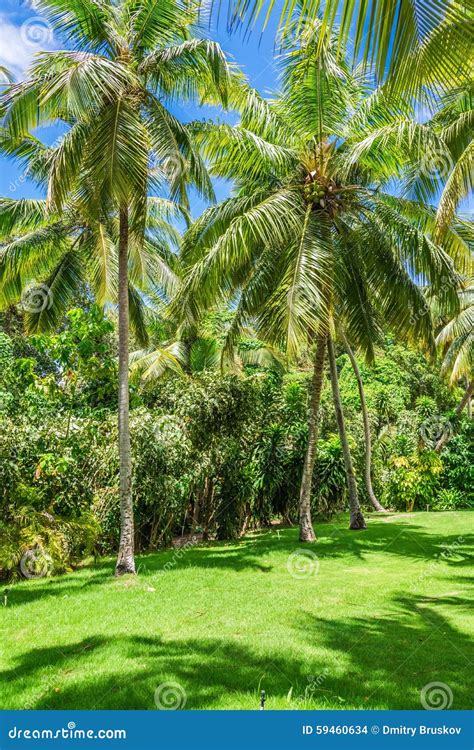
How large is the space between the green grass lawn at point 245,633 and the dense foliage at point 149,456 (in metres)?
1.26

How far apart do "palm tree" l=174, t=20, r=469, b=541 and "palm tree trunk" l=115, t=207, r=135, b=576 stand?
4.81 feet

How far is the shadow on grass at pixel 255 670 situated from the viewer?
154 inches

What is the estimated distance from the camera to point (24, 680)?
4.43 meters

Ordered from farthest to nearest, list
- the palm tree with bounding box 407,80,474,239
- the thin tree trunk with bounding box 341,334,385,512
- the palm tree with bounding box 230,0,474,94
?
the thin tree trunk with bounding box 341,334,385,512, the palm tree with bounding box 407,80,474,239, the palm tree with bounding box 230,0,474,94

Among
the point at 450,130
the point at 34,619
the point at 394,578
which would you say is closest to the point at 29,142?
the point at 450,130

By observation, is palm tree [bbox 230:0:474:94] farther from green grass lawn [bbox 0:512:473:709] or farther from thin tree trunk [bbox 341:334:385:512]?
thin tree trunk [bbox 341:334:385:512]

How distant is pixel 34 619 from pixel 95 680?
2.57 meters

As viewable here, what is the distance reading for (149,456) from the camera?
11.3m

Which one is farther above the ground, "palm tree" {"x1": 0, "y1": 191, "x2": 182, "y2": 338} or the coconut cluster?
the coconut cluster

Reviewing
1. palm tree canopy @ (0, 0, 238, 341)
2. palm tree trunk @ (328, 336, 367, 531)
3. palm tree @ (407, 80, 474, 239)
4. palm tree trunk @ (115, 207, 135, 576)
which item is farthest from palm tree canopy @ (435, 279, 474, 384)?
palm tree trunk @ (115, 207, 135, 576)

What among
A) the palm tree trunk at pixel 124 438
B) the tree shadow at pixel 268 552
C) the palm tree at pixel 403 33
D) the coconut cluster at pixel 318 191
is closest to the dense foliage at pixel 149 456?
the tree shadow at pixel 268 552

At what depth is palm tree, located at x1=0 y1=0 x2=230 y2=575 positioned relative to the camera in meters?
7.82

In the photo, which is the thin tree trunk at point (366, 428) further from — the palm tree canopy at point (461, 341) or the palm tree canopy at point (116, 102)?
the palm tree canopy at point (116, 102)

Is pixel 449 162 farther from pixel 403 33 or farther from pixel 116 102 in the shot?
pixel 403 33
